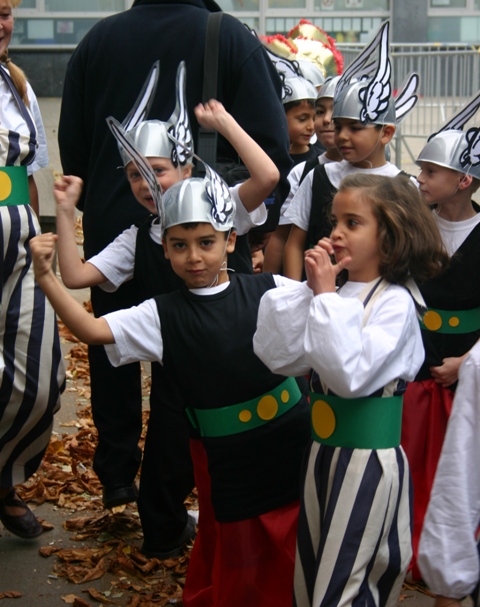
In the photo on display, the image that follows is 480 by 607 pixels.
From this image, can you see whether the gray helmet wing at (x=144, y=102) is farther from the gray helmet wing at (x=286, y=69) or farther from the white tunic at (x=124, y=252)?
the gray helmet wing at (x=286, y=69)

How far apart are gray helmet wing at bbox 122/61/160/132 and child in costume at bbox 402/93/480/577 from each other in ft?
3.72

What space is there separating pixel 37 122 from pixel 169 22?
3.08ft

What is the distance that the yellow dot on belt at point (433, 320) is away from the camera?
13.5ft

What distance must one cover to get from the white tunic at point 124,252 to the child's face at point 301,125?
192 cm

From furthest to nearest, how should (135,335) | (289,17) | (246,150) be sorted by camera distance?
1. (289,17)
2. (246,150)
3. (135,335)

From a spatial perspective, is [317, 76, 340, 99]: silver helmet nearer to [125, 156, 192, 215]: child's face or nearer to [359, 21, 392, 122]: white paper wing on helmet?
[359, 21, 392, 122]: white paper wing on helmet

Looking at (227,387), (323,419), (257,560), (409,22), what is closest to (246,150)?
(227,387)

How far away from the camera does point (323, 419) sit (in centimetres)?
304

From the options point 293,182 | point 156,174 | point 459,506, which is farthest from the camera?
point 293,182

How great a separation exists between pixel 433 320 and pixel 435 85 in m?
9.86

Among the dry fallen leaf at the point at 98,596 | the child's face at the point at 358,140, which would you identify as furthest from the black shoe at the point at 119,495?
the child's face at the point at 358,140

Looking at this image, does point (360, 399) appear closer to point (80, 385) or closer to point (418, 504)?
point (418, 504)

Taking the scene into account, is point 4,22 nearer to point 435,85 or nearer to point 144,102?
point 144,102

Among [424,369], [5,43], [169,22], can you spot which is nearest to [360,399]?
[424,369]
